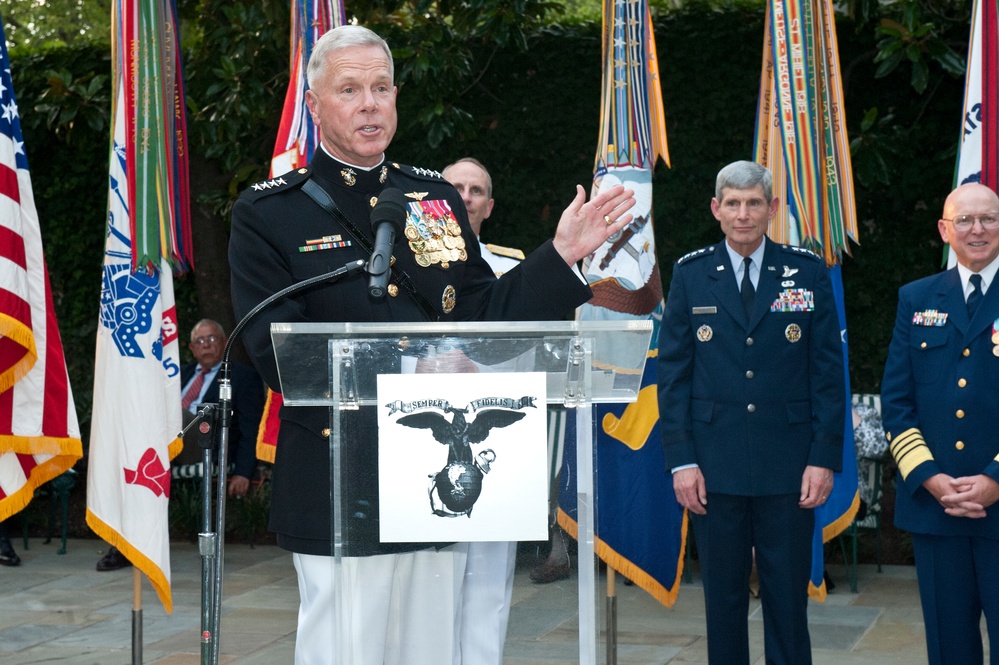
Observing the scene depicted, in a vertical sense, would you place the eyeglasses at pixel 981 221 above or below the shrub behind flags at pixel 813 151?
below

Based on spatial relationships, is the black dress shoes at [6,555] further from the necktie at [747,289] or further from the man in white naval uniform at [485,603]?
the man in white naval uniform at [485,603]

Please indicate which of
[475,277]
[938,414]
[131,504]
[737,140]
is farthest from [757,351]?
[737,140]

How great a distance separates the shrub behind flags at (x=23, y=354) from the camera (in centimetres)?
453

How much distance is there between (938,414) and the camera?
3814 millimetres

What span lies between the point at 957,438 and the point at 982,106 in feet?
6.40

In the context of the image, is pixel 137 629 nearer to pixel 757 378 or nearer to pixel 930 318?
pixel 757 378

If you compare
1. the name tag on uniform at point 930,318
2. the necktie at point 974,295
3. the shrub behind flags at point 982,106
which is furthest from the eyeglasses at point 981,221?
the shrub behind flags at point 982,106

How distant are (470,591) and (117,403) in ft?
11.2

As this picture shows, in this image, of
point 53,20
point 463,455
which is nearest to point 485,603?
point 463,455

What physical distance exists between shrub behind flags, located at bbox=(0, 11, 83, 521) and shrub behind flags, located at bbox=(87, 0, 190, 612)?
301mm

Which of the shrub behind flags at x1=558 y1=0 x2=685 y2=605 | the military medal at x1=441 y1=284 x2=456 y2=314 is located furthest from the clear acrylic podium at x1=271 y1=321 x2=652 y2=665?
the shrub behind flags at x1=558 y1=0 x2=685 y2=605

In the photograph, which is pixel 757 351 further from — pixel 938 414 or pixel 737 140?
pixel 737 140

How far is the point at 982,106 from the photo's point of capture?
201 inches

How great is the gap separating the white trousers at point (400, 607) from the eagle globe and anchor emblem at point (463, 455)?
105 millimetres
